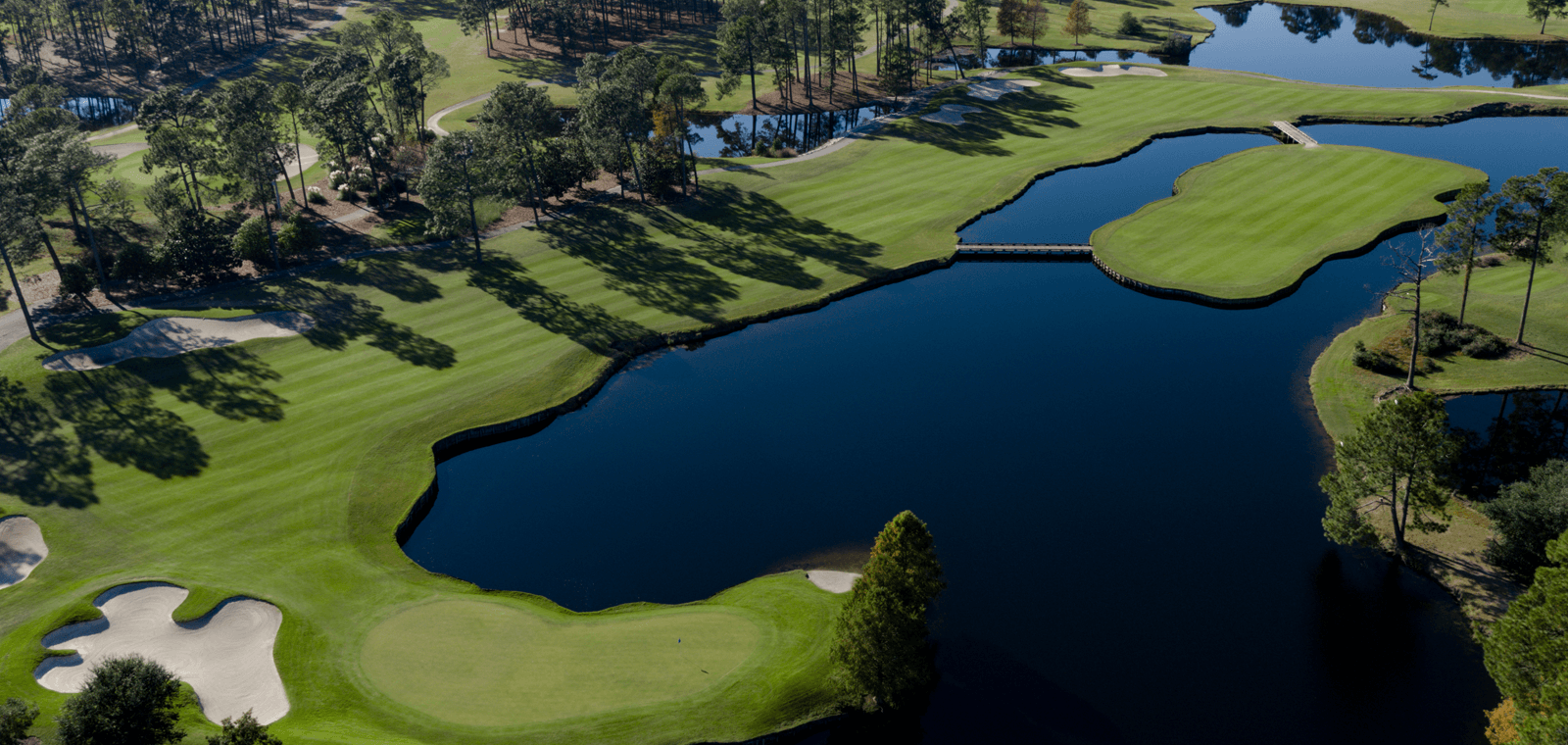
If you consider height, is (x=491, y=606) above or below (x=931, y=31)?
below

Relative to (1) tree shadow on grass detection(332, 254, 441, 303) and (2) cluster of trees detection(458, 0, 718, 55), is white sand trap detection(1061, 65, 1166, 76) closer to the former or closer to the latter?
(2) cluster of trees detection(458, 0, 718, 55)

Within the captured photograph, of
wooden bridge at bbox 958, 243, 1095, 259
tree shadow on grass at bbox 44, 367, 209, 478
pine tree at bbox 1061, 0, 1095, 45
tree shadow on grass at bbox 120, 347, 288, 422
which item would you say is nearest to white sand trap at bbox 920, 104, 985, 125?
wooden bridge at bbox 958, 243, 1095, 259

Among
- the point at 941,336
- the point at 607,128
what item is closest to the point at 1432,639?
the point at 941,336

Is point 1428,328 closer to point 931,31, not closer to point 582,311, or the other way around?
point 582,311

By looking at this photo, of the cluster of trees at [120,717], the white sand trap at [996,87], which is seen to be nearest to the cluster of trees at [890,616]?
the cluster of trees at [120,717]

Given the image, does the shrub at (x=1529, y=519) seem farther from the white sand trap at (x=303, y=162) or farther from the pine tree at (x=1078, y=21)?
the pine tree at (x=1078, y=21)

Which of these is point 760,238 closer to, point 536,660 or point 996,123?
point 996,123

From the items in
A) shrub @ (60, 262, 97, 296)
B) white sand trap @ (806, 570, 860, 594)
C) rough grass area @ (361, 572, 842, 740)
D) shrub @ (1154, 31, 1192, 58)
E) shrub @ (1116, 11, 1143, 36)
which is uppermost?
shrub @ (1116, 11, 1143, 36)
